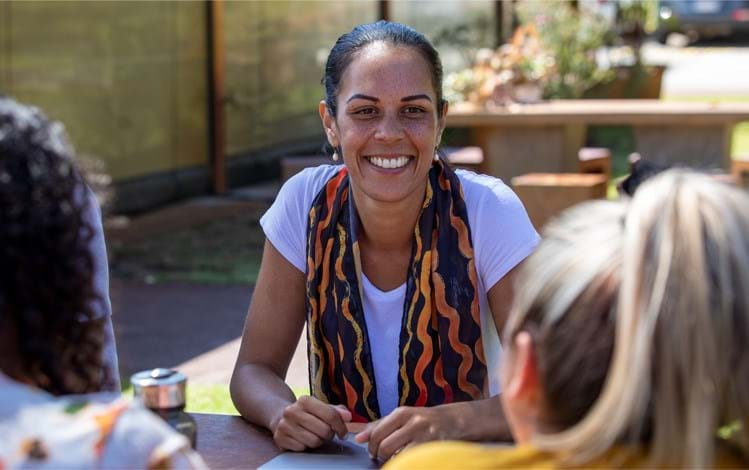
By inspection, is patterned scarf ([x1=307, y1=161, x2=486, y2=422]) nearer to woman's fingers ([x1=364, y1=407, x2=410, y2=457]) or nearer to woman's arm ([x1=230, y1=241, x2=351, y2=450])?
woman's arm ([x1=230, y1=241, x2=351, y2=450])

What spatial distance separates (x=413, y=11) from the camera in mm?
13992

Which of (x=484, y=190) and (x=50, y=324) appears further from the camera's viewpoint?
(x=484, y=190)

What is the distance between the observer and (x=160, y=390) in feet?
6.28

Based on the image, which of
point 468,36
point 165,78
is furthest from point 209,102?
point 468,36

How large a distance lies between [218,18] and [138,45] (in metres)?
1.09

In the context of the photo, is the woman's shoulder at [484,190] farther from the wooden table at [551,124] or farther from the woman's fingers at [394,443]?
the wooden table at [551,124]

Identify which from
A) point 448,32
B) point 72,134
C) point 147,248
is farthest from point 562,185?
point 448,32

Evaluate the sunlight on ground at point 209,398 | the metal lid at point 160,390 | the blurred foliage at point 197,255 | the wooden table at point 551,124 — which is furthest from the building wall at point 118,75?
the metal lid at point 160,390

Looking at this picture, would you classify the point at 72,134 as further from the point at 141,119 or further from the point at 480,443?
the point at 480,443

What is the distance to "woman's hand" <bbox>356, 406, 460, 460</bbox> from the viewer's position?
223 centimetres

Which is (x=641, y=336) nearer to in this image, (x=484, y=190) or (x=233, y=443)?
(x=233, y=443)

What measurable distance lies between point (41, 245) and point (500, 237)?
1.41 m

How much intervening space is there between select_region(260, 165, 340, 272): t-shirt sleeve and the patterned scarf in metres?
0.03

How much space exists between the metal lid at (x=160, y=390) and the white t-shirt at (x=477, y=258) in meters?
0.92
